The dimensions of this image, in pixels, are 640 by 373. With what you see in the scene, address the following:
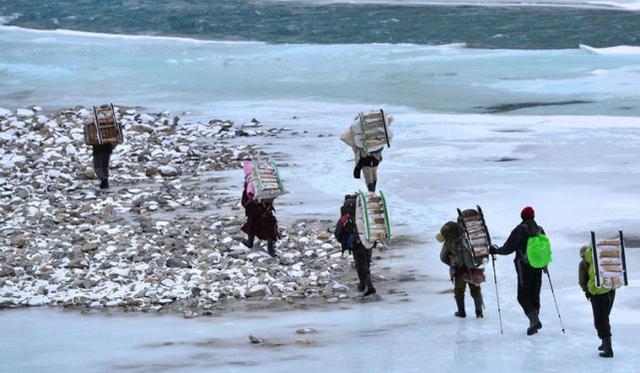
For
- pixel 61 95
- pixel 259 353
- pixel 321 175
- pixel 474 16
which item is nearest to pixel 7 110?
pixel 61 95

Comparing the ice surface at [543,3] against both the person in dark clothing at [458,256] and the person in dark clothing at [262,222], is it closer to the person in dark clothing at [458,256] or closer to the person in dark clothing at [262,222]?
the person in dark clothing at [262,222]

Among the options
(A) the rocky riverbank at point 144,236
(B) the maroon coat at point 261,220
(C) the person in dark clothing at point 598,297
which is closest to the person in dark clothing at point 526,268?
(C) the person in dark clothing at point 598,297

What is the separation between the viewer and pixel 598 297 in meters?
10.4

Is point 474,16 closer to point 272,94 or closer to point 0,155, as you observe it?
point 272,94

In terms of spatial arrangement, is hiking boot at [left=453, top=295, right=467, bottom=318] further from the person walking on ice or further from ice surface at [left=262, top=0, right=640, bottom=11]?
ice surface at [left=262, top=0, right=640, bottom=11]

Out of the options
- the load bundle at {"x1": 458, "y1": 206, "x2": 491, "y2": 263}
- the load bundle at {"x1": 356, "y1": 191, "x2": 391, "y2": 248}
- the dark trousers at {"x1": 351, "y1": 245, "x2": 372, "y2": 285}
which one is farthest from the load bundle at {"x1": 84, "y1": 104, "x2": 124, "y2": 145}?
the load bundle at {"x1": 458, "y1": 206, "x2": 491, "y2": 263}

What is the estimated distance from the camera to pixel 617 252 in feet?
33.5

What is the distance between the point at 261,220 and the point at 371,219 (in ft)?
8.16

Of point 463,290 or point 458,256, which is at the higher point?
point 458,256

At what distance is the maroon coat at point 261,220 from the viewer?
14680mm

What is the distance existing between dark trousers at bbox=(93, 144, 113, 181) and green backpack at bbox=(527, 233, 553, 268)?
9.33 meters

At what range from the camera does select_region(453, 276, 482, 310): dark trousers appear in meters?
11.7

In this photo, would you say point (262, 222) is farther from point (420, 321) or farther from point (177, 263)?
point (420, 321)

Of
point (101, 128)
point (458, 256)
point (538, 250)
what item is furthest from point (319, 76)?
point (538, 250)
